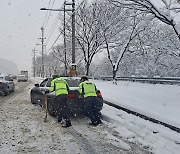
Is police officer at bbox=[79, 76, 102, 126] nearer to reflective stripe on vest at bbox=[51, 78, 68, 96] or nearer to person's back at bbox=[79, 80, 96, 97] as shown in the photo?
person's back at bbox=[79, 80, 96, 97]

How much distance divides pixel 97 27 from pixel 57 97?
2414 centimetres

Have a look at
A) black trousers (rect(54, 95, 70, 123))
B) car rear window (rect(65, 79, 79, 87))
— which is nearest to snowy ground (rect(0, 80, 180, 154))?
black trousers (rect(54, 95, 70, 123))

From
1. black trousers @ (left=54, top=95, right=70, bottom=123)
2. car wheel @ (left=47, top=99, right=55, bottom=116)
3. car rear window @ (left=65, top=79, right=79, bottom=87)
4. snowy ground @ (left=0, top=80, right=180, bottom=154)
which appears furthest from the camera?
car rear window @ (left=65, top=79, right=79, bottom=87)

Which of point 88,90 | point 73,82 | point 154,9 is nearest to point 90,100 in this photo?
point 88,90

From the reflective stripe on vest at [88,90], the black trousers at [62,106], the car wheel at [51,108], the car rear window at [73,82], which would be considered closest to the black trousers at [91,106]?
the reflective stripe on vest at [88,90]

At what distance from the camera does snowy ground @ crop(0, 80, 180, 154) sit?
5754mm

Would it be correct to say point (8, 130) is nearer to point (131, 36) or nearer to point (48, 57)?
point (131, 36)

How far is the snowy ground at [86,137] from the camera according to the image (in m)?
5.75

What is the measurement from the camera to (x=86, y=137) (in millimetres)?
6863

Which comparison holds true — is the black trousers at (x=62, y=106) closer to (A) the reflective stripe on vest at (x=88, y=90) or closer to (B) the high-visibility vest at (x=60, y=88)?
(B) the high-visibility vest at (x=60, y=88)

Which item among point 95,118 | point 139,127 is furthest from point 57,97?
point 139,127

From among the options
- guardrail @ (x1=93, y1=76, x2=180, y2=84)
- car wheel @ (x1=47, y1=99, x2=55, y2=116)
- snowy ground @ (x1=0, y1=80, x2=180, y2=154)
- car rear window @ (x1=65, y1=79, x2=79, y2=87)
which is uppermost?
car rear window @ (x1=65, y1=79, x2=79, y2=87)

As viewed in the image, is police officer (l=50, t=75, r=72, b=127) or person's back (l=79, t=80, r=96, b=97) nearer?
police officer (l=50, t=75, r=72, b=127)

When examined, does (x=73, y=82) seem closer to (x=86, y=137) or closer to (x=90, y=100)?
(x=90, y=100)
